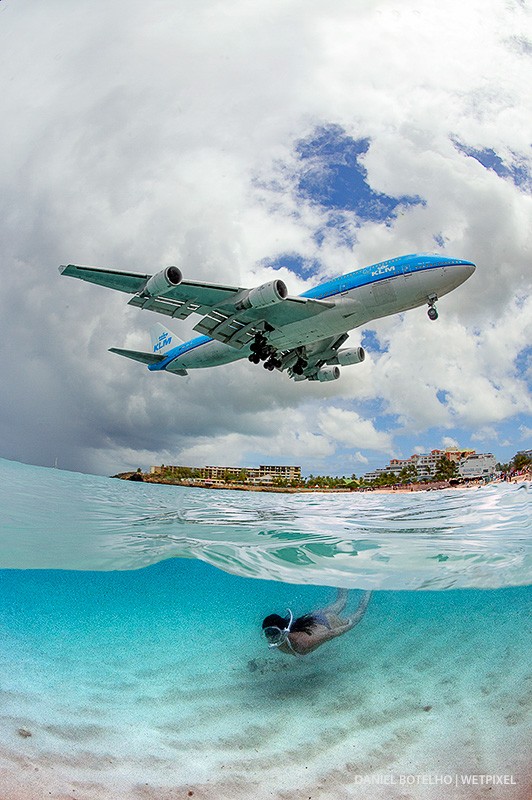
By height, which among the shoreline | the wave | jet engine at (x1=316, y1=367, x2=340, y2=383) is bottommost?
the wave

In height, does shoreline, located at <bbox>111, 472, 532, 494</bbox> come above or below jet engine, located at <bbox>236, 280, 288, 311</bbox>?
below

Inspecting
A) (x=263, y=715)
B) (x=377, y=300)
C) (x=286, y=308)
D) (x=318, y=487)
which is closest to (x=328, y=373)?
(x=286, y=308)

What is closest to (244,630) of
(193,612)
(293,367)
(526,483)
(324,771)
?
(193,612)

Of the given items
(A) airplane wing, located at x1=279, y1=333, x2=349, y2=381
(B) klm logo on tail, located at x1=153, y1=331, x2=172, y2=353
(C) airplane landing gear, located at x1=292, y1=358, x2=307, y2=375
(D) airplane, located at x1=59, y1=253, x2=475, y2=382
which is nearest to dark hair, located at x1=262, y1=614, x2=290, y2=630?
(D) airplane, located at x1=59, y1=253, x2=475, y2=382

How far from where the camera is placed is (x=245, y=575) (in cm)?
980

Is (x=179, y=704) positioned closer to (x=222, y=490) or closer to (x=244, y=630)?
(x=244, y=630)

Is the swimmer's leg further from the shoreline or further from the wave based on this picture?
the shoreline

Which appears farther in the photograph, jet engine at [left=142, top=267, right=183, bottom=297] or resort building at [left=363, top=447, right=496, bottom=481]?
jet engine at [left=142, top=267, right=183, bottom=297]

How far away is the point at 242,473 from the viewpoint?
28.2 feet

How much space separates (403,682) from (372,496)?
3.31 meters

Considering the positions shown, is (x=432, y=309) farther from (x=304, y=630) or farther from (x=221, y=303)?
(x=304, y=630)

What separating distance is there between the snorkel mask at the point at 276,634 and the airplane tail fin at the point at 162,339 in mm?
11989

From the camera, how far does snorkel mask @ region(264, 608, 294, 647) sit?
6.41m


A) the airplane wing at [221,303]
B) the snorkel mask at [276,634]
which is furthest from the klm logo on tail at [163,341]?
the snorkel mask at [276,634]
